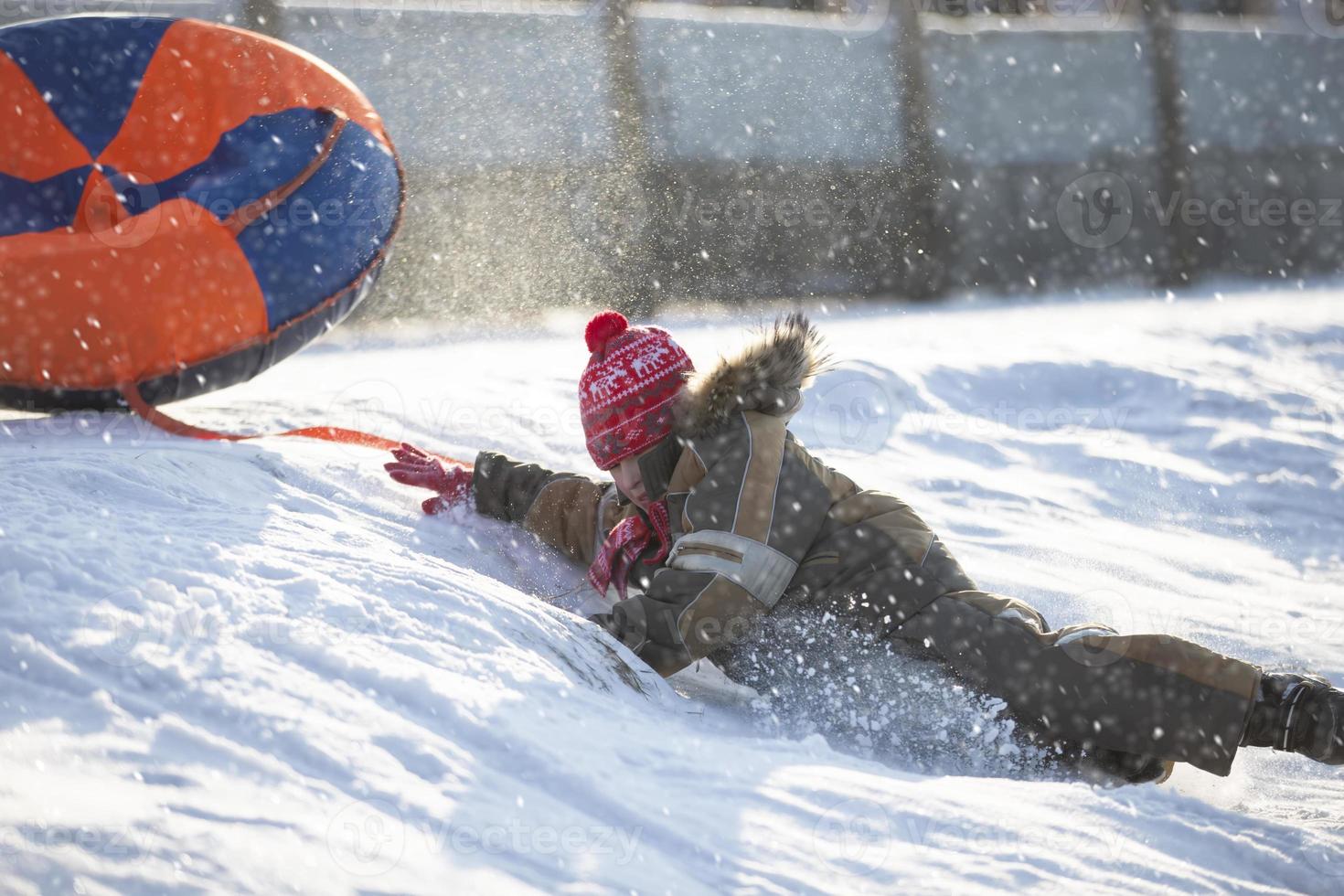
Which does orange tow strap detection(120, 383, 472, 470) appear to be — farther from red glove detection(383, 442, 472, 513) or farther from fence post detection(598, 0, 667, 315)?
fence post detection(598, 0, 667, 315)

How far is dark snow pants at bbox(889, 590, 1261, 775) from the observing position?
5.29 feet

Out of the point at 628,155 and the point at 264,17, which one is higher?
the point at 264,17

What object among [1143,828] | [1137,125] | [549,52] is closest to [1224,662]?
[1143,828]

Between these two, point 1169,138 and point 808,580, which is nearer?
point 808,580

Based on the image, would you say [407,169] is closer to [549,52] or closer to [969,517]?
[549,52]

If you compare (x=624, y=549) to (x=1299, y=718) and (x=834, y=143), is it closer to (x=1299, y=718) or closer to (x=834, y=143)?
(x=1299, y=718)

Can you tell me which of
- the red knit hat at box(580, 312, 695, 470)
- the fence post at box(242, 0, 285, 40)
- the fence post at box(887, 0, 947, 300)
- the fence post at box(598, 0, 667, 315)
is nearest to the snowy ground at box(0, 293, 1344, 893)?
the red knit hat at box(580, 312, 695, 470)

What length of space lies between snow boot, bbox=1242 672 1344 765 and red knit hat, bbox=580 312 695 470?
38.5 inches

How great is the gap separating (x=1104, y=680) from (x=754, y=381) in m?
0.68

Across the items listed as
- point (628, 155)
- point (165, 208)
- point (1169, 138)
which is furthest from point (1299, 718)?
point (1169, 138)

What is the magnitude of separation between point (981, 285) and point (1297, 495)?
11.9 ft

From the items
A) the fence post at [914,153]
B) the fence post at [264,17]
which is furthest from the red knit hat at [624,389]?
the fence post at [914,153]

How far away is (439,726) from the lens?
125 cm

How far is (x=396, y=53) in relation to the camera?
5188 mm
